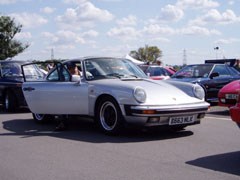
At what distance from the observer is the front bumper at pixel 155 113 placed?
19.4 feet

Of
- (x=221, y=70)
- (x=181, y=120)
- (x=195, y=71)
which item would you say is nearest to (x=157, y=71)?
(x=221, y=70)

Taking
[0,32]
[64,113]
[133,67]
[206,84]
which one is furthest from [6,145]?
[0,32]

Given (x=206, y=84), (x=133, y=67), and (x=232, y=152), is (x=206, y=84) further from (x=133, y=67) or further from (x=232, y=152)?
(x=232, y=152)

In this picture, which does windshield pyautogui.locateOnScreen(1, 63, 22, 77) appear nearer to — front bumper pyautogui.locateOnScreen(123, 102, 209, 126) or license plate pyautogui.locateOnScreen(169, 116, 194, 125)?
front bumper pyautogui.locateOnScreen(123, 102, 209, 126)

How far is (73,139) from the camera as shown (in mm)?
6383

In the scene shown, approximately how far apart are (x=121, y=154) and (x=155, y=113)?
106 cm

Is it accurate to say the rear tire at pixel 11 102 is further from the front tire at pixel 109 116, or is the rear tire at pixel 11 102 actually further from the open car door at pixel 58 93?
the front tire at pixel 109 116

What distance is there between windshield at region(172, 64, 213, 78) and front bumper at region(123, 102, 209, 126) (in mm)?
5826

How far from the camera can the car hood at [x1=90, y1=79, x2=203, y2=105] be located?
20.0 feet

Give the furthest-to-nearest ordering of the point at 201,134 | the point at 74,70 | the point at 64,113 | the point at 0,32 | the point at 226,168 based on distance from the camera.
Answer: the point at 0,32, the point at 74,70, the point at 64,113, the point at 201,134, the point at 226,168

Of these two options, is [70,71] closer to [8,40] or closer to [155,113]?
[155,113]

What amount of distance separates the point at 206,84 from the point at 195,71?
0.70 m

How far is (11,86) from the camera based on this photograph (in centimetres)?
1123

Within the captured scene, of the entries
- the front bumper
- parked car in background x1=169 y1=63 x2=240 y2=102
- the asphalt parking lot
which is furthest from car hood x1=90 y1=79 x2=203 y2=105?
parked car in background x1=169 y1=63 x2=240 y2=102
